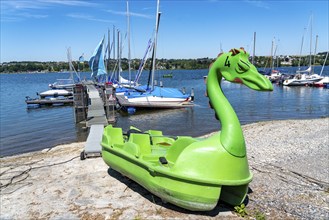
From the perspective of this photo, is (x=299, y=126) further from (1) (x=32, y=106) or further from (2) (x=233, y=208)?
(1) (x=32, y=106)

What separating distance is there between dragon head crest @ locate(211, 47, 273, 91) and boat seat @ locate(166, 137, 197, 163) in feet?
5.33

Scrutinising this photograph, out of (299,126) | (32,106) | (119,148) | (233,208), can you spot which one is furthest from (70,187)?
(32,106)

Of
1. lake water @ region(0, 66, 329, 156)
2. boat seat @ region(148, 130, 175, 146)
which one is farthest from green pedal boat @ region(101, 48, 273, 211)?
lake water @ region(0, 66, 329, 156)

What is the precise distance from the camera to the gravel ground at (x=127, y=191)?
6453mm

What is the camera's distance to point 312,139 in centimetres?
1350

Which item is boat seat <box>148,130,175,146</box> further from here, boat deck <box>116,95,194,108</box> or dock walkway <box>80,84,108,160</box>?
boat deck <box>116,95,194,108</box>

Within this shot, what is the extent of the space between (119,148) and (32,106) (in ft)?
101

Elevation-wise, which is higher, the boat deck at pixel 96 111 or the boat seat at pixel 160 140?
the boat seat at pixel 160 140

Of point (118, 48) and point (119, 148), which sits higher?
point (118, 48)

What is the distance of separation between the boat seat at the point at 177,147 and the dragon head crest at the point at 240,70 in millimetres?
1625

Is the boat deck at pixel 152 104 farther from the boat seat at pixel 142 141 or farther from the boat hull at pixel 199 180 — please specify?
the boat hull at pixel 199 180

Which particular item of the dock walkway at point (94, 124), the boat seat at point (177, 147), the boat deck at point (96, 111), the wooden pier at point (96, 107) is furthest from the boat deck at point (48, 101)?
the boat seat at point (177, 147)

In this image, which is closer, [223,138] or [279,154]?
[223,138]

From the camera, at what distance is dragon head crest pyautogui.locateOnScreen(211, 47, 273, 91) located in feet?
18.8
